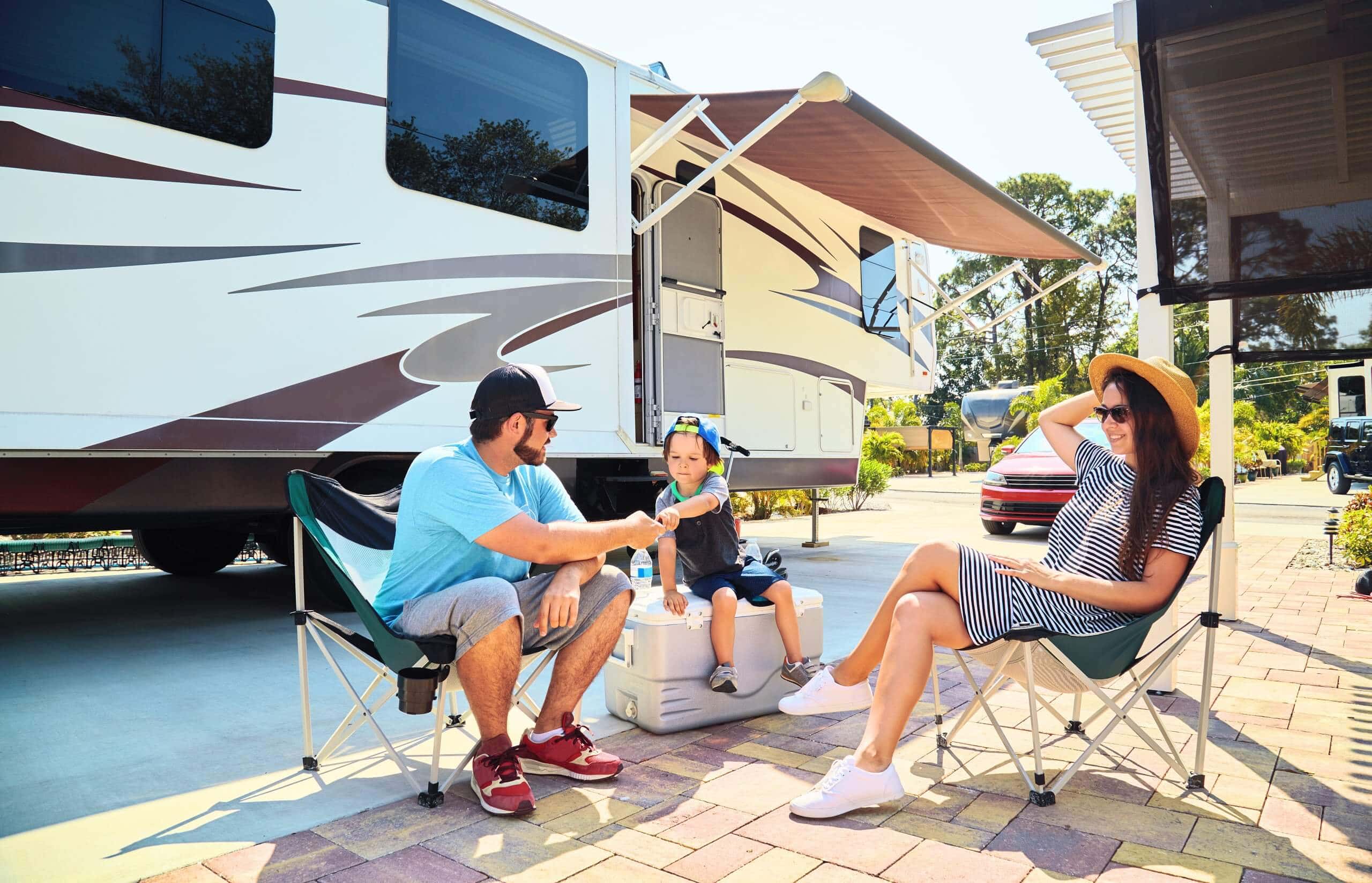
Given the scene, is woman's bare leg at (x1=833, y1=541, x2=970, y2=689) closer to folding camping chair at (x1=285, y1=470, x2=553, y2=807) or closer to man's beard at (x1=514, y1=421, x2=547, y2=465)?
folding camping chair at (x1=285, y1=470, x2=553, y2=807)

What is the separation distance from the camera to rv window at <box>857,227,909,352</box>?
7531 mm

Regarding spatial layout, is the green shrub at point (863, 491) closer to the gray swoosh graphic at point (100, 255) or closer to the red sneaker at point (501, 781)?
the gray swoosh graphic at point (100, 255)

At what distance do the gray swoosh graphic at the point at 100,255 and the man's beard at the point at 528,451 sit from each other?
168cm

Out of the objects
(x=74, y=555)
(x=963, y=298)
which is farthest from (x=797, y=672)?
(x=74, y=555)

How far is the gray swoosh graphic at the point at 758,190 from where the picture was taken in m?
5.79

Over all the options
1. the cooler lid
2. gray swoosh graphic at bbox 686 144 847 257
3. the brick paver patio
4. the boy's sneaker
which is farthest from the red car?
the boy's sneaker

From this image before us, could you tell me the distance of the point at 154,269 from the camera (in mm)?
3125

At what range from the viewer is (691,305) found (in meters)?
5.58

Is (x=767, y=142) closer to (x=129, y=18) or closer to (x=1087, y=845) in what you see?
(x=129, y=18)

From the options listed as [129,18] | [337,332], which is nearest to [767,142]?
[337,332]

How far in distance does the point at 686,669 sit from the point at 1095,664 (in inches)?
44.1

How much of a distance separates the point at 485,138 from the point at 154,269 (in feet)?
5.01

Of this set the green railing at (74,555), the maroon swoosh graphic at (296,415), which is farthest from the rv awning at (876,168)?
the green railing at (74,555)

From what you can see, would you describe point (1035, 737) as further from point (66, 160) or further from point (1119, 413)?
point (66, 160)
